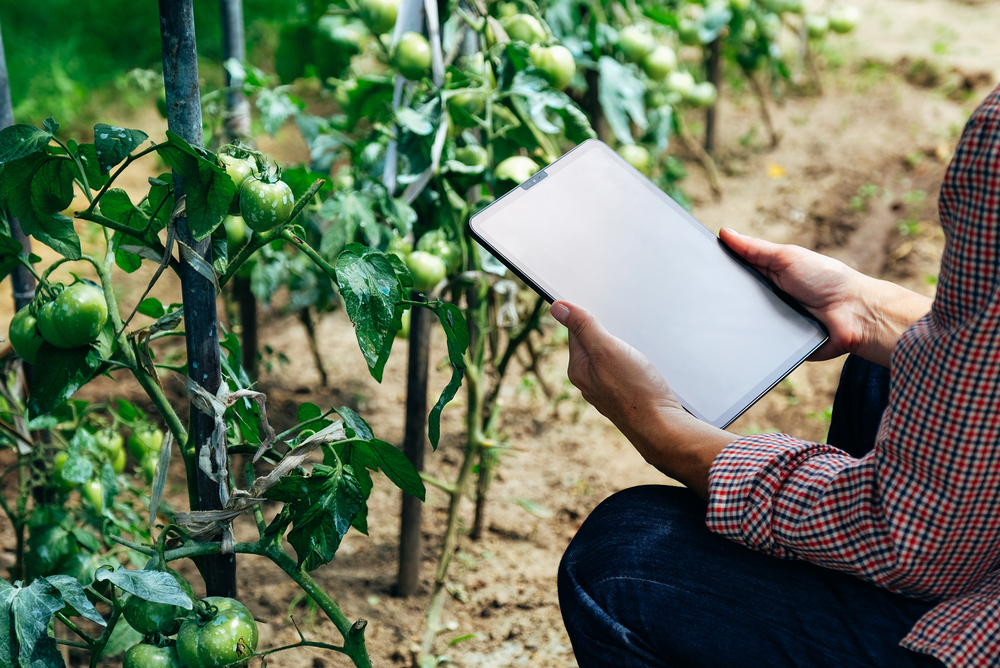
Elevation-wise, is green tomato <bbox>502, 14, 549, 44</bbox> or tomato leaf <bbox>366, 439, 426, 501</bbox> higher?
green tomato <bbox>502, 14, 549, 44</bbox>

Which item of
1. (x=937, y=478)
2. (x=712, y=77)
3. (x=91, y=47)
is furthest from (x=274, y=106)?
(x=91, y=47)

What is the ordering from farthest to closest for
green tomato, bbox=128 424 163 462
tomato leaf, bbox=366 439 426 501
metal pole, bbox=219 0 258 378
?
metal pole, bbox=219 0 258 378
green tomato, bbox=128 424 163 462
tomato leaf, bbox=366 439 426 501

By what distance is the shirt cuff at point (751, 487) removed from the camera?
778mm

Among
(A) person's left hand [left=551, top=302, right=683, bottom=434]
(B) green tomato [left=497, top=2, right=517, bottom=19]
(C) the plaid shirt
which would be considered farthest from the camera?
(B) green tomato [left=497, top=2, right=517, bottom=19]

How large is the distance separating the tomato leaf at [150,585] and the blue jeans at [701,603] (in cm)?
40

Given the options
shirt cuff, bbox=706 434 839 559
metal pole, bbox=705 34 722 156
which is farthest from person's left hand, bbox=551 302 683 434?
metal pole, bbox=705 34 722 156

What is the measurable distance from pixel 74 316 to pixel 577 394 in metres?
1.30

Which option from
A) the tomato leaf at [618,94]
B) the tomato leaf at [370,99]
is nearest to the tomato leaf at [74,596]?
the tomato leaf at [370,99]

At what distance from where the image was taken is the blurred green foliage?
2.72 meters

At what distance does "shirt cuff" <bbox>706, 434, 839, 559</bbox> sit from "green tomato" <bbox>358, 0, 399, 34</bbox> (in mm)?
820

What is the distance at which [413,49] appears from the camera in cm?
113

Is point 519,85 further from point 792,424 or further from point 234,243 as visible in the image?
point 792,424

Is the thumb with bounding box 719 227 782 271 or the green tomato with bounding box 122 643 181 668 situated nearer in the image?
the green tomato with bounding box 122 643 181 668

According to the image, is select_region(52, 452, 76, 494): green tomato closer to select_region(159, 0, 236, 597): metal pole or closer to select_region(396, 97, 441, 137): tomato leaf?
select_region(159, 0, 236, 597): metal pole
